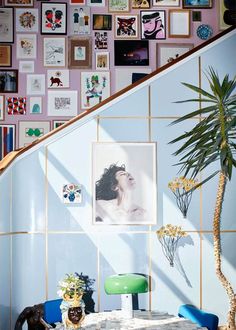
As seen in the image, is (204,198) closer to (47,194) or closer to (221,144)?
(221,144)

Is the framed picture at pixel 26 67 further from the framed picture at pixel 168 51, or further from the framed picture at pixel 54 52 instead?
the framed picture at pixel 168 51

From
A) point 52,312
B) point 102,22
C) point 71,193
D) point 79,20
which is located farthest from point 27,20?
point 52,312

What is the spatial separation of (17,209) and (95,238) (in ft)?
2.62

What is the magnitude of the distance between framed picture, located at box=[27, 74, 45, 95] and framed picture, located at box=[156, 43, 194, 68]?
1.34 metres

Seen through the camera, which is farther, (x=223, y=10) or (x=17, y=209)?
(x=223, y=10)

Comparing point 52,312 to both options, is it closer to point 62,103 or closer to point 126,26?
point 62,103

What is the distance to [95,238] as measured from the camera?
5949 millimetres

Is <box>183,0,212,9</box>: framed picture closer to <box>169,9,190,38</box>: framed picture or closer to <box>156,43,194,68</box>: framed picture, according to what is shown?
<box>169,9,190,38</box>: framed picture

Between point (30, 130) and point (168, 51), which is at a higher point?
point (168, 51)

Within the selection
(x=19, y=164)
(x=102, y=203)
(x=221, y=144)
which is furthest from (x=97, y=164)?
(x=221, y=144)

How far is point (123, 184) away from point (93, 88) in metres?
1.46

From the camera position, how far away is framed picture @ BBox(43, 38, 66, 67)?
6.95 meters

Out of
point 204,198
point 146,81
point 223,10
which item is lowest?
point 204,198

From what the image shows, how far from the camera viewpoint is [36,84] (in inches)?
272
